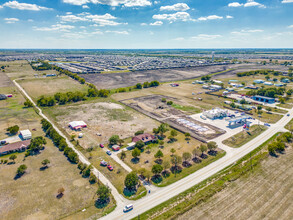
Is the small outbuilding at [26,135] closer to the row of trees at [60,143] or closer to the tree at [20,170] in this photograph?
the row of trees at [60,143]

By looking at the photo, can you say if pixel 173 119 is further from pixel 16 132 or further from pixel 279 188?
pixel 16 132

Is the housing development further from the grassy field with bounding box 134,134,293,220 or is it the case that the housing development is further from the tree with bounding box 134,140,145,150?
the grassy field with bounding box 134,134,293,220

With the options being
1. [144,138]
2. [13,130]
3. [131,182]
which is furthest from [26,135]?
[131,182]

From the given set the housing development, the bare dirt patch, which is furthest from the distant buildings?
the bare dirt patch

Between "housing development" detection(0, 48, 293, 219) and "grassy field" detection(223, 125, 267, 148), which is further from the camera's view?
"grassy field" detection(223, 125, 267, 148)

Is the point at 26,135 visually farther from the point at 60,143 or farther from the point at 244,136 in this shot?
the point at 244,136

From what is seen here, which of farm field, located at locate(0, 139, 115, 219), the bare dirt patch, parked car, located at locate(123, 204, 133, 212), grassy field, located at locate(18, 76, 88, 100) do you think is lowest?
farm field, located at locate(0, 139, 115, 219)

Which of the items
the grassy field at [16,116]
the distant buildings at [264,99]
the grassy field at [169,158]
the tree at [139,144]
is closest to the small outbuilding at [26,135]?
the grassy field at [16,116]
